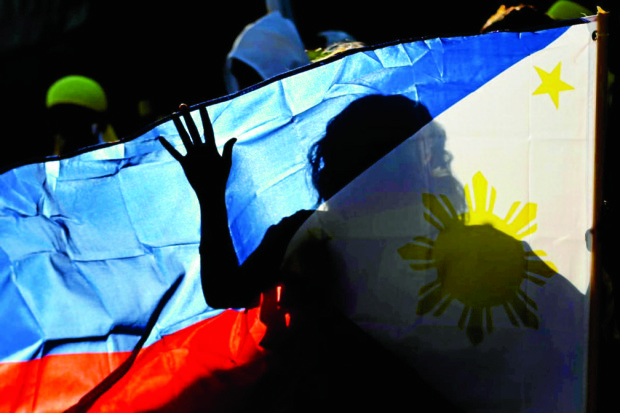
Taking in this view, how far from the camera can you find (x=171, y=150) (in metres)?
1.83

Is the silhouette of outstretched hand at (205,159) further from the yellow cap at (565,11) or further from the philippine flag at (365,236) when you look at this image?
the yellow cap at (565,11)

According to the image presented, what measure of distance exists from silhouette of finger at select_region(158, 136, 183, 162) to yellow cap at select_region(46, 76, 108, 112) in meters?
1.95

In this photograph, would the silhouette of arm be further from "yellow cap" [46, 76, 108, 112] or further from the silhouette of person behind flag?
"yellow cap" [46, 76, 108, 112]

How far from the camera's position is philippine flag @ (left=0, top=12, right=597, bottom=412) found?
1.64m

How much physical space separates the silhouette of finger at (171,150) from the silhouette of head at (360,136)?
381mm

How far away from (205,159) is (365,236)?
0.51 m

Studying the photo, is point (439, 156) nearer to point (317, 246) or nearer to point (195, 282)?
point (317, 246)

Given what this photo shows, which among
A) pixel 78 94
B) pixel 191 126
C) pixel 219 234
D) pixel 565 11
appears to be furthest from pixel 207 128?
pixel 565 11

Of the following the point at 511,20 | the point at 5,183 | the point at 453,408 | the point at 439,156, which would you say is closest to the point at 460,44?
the point at 439,156

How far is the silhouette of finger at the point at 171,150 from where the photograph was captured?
5.98 ft

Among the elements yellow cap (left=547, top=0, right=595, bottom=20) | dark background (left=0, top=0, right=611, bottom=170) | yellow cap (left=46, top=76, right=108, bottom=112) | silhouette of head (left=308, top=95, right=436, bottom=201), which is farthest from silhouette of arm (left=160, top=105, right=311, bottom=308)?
dark background (left=0, top=0, right=611, bottom=170)

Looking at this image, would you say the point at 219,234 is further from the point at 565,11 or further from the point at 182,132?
the point at 565,11

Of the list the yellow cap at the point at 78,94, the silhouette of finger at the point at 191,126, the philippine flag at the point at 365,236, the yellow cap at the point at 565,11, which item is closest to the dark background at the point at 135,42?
the yellow cap at the point at 78,94

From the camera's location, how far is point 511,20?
2430mm
